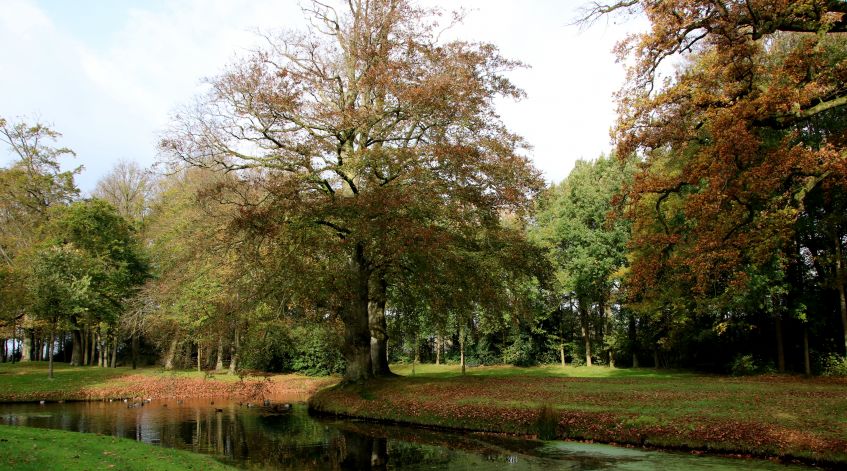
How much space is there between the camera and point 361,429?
1908cm

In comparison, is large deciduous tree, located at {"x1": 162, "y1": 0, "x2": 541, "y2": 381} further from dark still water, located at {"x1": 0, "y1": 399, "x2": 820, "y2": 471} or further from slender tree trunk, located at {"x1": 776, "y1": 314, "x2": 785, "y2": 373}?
slender tree trunk, located at {"x1": 776, "y1": 314, "x2": 785, "y2": 373}

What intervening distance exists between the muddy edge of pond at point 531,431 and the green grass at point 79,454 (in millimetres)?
9034

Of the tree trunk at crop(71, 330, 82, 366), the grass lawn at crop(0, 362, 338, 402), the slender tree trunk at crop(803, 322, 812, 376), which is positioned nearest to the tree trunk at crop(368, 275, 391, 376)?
the grass lawn at crop(0, 362, 338, 402)

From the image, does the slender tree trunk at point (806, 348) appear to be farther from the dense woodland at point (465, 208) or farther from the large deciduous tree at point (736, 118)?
the large deciduous tree at point (736, 118)

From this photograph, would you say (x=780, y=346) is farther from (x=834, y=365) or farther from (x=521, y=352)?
(x=521, y=352)

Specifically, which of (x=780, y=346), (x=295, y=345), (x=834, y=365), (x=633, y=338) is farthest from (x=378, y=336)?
(x=633, y=338)

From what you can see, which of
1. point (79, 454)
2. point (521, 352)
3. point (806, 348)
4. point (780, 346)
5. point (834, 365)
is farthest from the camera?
point (521, 352)

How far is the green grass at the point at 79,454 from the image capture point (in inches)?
357

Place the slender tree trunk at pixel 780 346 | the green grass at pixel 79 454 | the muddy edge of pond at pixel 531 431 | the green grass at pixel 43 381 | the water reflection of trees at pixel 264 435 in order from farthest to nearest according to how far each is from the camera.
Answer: the slender tree trunk at pixel 780 346
the green grass at pixel 43 381
the water reflection of trees at pixel 264 435
the muddy edge of pond at pixel 531 431
the green grass at pixel 79 454

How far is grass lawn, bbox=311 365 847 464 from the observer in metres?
13.5

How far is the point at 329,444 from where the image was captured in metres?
16.3

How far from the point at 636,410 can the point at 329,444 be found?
29.8 feet

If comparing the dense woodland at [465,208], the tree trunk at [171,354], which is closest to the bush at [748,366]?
the dense woodland at [465,208]

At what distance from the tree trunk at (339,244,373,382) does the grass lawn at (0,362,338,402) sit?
501 cm
